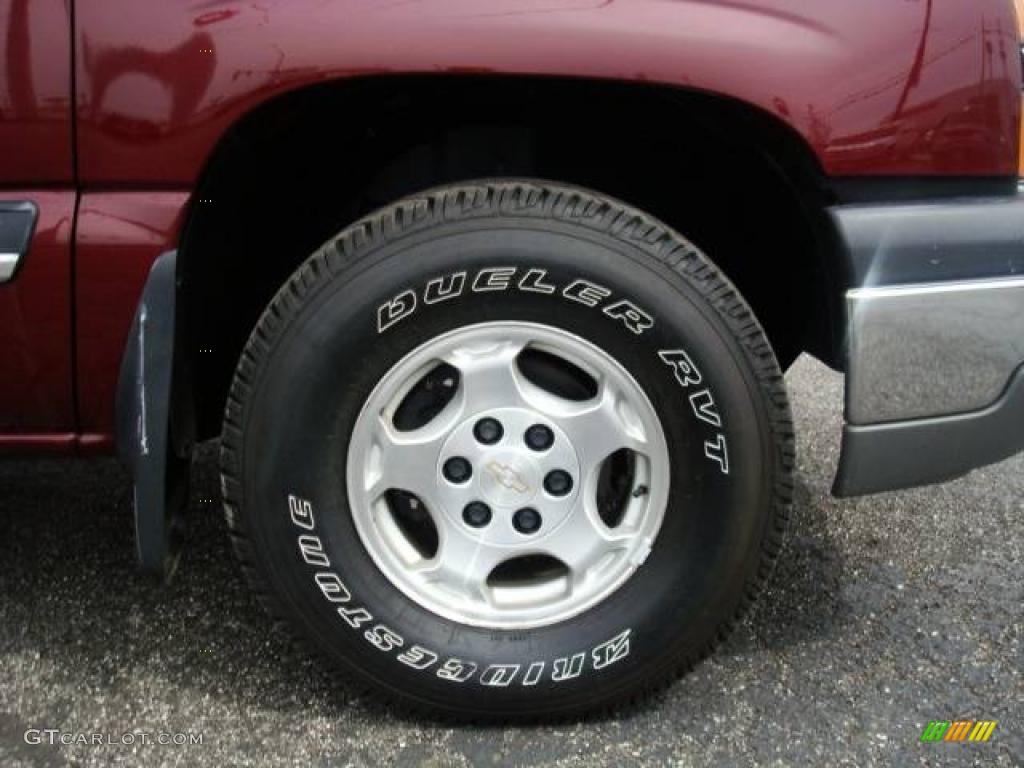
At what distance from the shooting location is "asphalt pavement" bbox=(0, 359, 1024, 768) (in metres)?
1.80

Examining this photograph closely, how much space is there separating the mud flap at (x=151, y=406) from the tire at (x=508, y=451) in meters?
0.12

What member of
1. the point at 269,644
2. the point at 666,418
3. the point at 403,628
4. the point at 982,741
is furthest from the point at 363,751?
the point at 982,741

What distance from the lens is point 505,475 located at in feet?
5.79

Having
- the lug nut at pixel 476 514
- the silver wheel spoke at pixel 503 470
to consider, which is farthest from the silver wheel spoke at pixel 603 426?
the lug nut at pixel 476 514

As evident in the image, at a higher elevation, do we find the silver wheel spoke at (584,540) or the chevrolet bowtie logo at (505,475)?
the chevrolet bowtie logo at (505,475)

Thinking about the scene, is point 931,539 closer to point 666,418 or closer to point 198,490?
point 666,418

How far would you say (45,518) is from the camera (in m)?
2.68

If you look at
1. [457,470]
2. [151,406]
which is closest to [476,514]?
[457,470]

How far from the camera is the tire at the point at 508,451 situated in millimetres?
1670

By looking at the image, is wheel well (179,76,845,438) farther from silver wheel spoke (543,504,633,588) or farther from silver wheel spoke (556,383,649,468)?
silver wheel spoke (543,504,633,588)

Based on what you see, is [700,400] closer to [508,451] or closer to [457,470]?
[508,451]

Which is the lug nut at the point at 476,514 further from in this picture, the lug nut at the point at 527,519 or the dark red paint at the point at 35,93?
the dark red paint at the point at 35,93

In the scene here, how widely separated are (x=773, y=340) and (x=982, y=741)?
3.33ft
